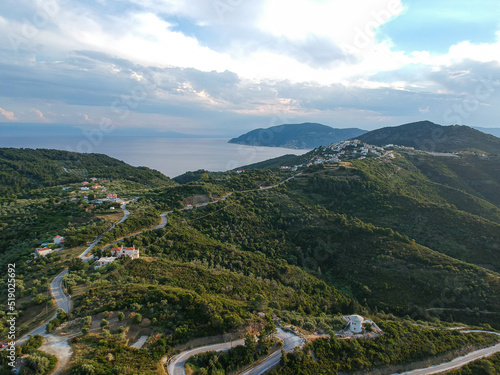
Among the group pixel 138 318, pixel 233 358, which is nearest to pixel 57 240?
pixel 138 318

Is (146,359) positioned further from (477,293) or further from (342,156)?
(342,156)

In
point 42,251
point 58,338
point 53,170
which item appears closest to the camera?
point 58,338

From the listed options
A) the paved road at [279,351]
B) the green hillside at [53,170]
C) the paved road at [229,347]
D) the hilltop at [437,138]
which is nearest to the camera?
the paved road at [229,347]

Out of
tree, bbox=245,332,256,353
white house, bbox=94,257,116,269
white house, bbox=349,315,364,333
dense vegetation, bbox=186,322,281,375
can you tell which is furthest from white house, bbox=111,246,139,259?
white house, bbox=349,315,364,333

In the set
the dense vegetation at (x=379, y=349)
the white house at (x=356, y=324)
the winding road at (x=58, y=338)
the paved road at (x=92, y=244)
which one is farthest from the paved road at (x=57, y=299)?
the white house at (x=356, y=324)

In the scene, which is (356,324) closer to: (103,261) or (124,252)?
(124,252)
